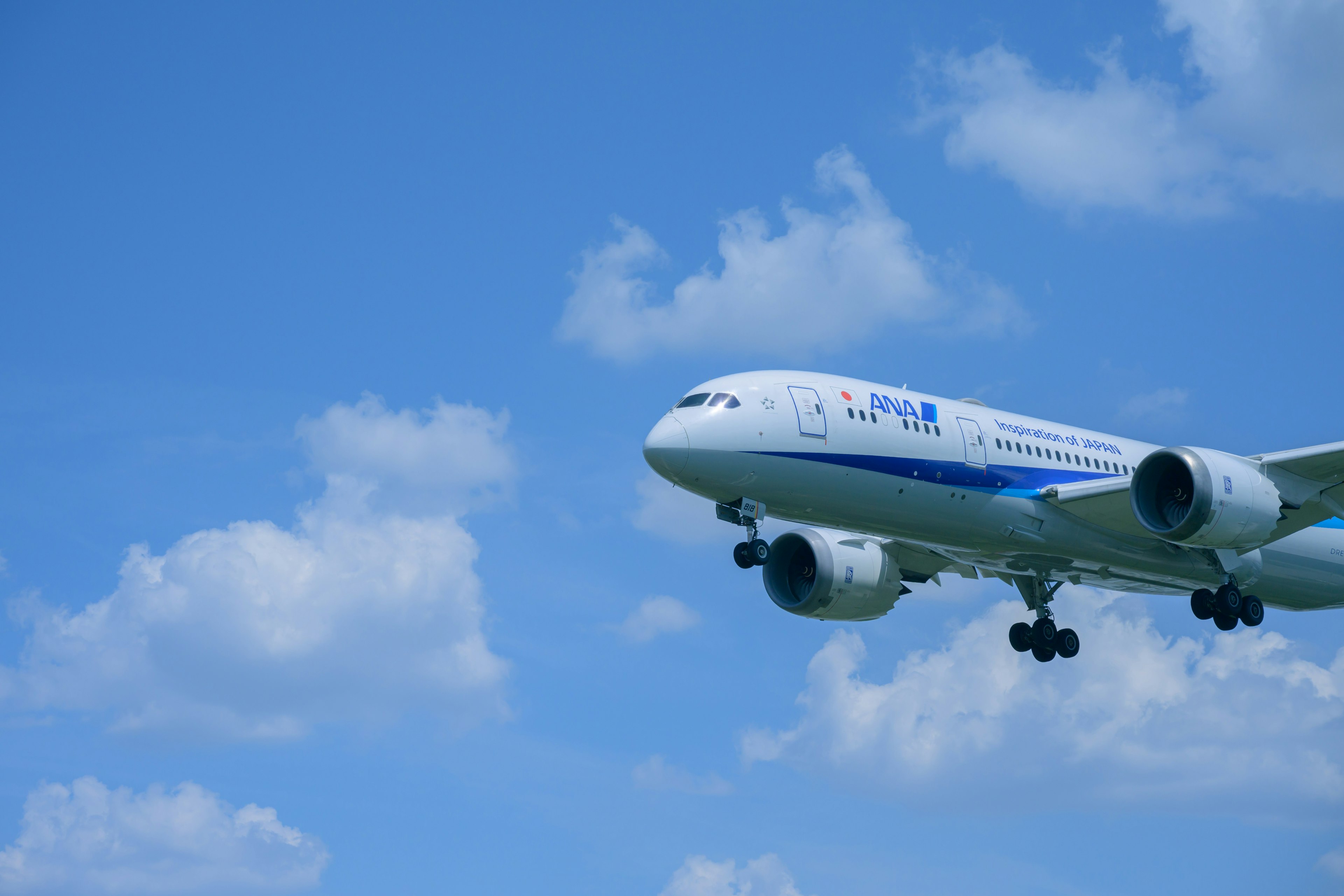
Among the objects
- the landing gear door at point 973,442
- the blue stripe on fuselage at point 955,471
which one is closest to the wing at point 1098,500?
the blue stripe on fuselage at point 955,471

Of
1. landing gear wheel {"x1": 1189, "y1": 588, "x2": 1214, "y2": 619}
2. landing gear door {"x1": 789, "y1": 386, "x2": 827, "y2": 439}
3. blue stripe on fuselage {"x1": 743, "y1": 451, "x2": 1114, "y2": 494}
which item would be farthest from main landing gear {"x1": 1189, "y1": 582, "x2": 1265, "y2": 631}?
landing gear door {"x1": 789, "y1": 386, "x2": 827, "y2": 439}

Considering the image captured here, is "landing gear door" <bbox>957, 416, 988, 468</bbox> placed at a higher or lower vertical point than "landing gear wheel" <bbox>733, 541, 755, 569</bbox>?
higher

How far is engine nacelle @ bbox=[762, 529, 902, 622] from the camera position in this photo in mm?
37719

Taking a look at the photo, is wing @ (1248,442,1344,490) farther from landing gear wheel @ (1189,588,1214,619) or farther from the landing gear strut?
the landing gear strut

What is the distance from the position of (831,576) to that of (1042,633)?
7.03m

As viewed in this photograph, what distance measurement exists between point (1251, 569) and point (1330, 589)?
16.1 feet

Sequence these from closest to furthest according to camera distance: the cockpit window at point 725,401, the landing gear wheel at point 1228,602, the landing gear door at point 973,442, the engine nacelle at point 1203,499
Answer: the cockpit window at point 725,401, the engine nacelle at point 1203,499, the landing gear door at point 973,442, the landing gear wheel at point 1228,602

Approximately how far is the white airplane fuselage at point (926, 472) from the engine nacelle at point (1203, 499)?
1.94m

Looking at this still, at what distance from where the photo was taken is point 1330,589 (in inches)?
1602

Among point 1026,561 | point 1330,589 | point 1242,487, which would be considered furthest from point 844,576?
point 1330,589

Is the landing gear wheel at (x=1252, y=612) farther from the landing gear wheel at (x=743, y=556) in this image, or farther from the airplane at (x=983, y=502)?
the landing gear wheel at (x=743, y=556)

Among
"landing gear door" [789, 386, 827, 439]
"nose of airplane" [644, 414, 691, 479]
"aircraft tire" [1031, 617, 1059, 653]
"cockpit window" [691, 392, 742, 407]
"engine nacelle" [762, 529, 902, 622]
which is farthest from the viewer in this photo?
"aircraft tire" [1031, 617, 1059, 653]

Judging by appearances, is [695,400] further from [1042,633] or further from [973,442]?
[1042,633]

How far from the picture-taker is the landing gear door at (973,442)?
108 ft
